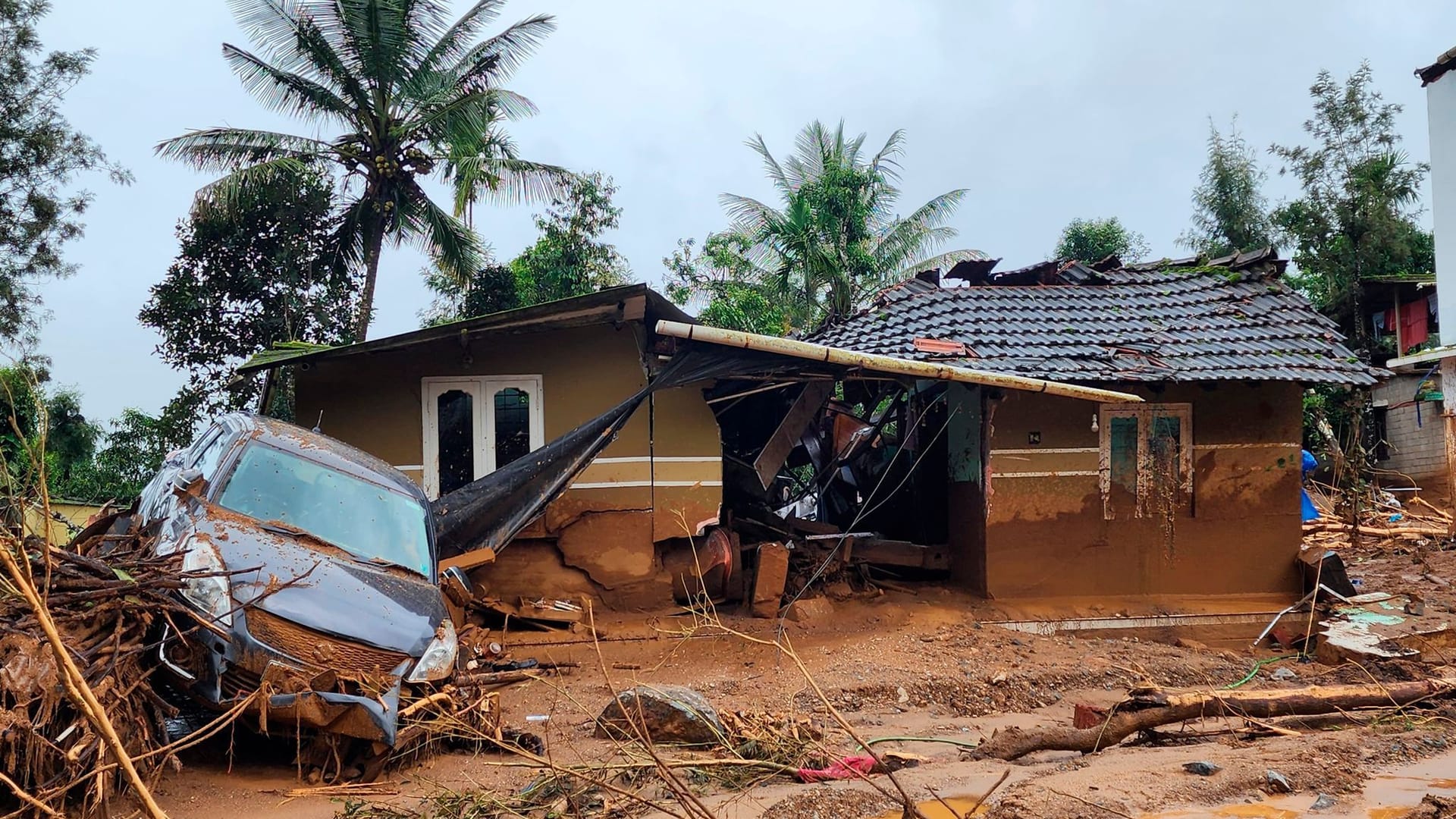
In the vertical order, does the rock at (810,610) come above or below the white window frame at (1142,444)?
below

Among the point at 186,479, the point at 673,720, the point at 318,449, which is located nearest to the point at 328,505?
the point at 318,449

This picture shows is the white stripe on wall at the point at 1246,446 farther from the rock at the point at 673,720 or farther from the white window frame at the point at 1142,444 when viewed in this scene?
the rock at the point at 673,720

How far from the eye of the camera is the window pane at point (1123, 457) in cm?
1079

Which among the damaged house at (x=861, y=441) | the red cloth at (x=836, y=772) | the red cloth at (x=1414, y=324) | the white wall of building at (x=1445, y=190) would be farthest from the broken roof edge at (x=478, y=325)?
the red cloth at (x=1414, y=324)

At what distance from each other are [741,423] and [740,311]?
1006cm

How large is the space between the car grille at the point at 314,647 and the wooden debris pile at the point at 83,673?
1.22 ft

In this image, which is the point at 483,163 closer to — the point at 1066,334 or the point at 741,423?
the point at 741,423

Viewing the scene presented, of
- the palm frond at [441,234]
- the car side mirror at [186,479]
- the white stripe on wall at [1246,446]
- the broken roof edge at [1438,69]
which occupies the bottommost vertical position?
the car side mirror at [186,479]

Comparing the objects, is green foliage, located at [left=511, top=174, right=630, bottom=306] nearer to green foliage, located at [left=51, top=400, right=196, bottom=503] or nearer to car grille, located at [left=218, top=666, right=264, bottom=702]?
green foliage, located at [left=51, top=400, right=196, bottom=503]

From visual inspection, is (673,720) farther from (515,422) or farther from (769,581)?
(515,422)

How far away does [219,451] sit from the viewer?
251 inches

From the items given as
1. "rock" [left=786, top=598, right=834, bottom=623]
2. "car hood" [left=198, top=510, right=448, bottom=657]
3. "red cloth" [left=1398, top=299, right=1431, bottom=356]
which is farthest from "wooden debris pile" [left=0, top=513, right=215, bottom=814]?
"red cloth" [left=1398, top=299, right=1431, bottom=356]

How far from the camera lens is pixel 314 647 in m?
4.76

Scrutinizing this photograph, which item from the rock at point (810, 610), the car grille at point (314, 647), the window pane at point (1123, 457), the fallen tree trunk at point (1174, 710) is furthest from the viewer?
the window pane at point (1123, 457)
